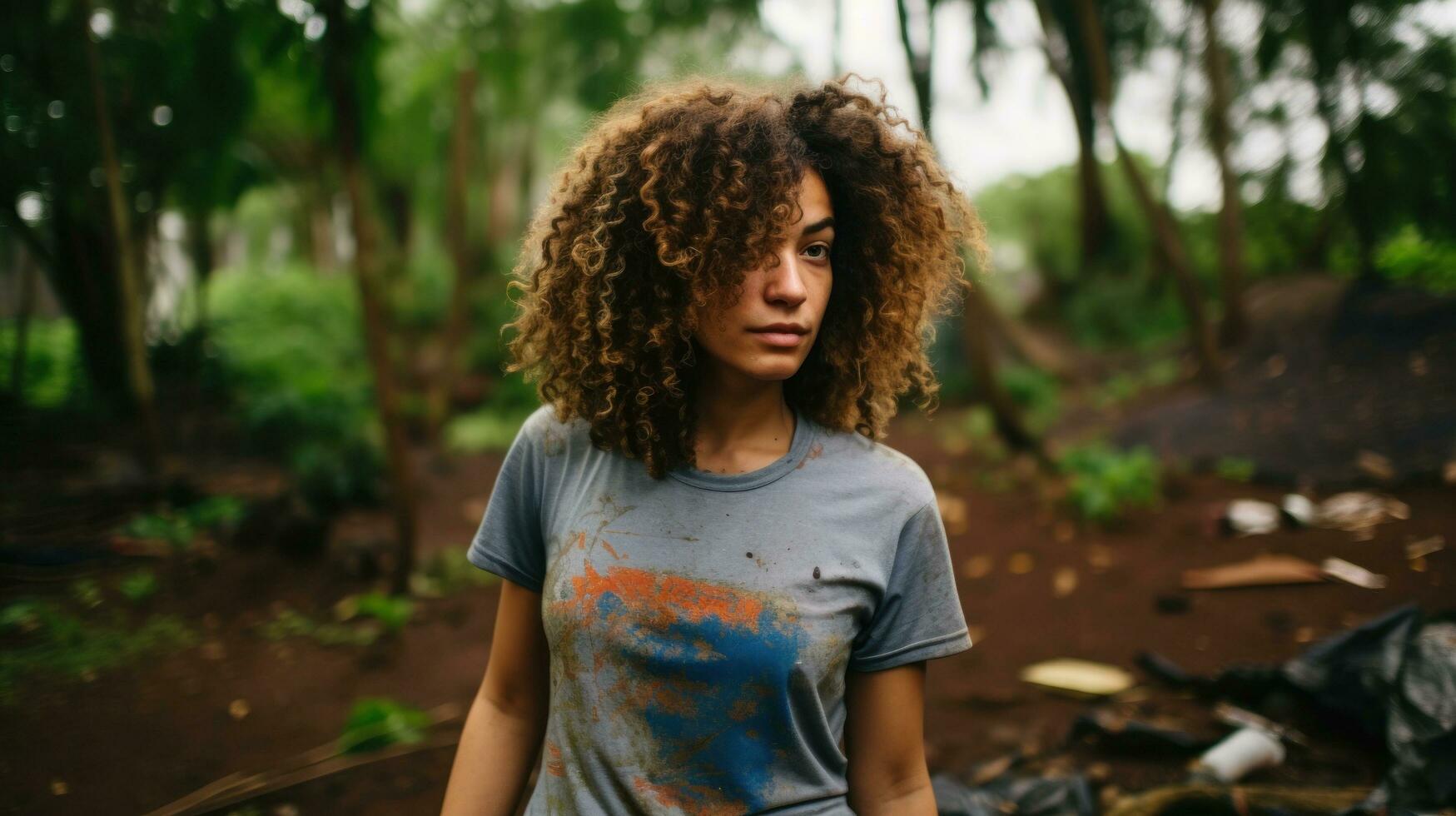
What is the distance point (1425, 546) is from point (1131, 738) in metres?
2.32

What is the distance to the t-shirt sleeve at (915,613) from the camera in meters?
1.42

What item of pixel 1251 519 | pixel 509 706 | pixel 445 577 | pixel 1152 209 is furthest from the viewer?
pixel 1152 209

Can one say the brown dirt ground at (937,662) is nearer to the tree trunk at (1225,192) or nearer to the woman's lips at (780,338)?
the woman's lips at (780,338)

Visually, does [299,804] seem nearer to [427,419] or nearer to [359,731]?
[359,731]

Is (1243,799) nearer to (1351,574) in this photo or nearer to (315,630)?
(1351,574)

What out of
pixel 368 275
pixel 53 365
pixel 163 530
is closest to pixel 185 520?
pixel 163 530

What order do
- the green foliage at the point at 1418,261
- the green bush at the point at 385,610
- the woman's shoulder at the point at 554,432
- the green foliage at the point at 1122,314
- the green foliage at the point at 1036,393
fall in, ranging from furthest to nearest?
1. the green foliage at the point at 1122,314
2. the green foliage at the point at 1036,393
3. the green foliage at the point at 1418,261
4. the green bush at the point at 385,610
5. the woman's shoulder at the point at 554,432

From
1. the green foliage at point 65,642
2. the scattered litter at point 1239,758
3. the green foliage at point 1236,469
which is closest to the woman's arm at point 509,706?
the scattered litter at point 1239,758

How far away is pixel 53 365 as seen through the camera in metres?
7.26

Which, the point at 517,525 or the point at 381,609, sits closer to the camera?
the point at 517,525

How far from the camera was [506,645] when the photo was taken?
1.53 metres

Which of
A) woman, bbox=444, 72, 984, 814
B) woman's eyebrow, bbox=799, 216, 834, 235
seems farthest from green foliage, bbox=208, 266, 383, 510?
woman's eyebrow, bbox=799, 216, 834, 235

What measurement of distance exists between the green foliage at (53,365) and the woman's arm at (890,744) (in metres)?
6.55

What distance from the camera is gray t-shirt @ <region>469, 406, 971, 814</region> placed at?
1.34 meters
